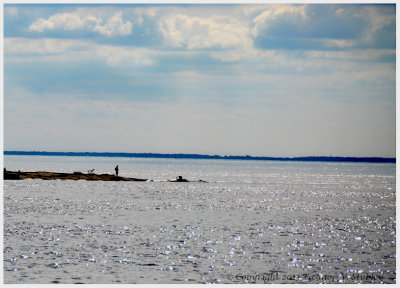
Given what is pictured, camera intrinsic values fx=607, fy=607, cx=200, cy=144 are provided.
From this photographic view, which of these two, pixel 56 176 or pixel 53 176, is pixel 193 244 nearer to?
pixel 53 176

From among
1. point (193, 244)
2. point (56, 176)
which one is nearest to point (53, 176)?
point (56, 176)

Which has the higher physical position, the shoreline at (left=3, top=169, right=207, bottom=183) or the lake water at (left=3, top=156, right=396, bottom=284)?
the shoreline at (left=3, top=169, right=207, bottom=183)

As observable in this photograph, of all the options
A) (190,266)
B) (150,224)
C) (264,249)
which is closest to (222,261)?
(190,266)

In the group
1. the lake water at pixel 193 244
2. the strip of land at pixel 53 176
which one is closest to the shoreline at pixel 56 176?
the strip of land at pixel 53 176

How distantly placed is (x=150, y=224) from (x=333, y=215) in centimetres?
2515

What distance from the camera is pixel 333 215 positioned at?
234ft

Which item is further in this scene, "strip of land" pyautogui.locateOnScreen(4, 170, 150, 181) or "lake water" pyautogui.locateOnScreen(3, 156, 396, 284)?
"strip of land" pyautogui.locateOnScreen(4, 170, 150, 181)

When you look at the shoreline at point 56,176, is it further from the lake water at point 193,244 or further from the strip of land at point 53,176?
the lake water at point 193,244

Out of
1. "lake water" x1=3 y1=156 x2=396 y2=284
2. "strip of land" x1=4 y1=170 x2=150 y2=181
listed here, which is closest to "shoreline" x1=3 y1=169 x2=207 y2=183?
"strip of land" x1=4 y1=170 x2=150 y2=181

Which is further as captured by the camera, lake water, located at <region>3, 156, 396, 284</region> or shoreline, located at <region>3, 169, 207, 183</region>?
shoreline, located at <region>3, 169, 207, 183</region>

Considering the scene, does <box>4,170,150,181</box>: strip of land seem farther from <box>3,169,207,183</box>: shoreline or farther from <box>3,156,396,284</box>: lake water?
<box>3,156,396,284</box>: lake water

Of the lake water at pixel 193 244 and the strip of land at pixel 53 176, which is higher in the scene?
the strip of land at pixel 53 176

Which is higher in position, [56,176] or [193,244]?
[56,176]
